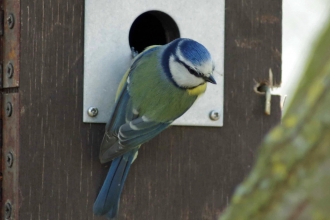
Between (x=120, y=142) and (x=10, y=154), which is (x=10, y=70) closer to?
(x=10, y=154)

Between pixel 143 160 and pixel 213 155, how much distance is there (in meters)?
0.23

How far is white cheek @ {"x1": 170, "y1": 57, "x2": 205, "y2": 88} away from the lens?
168 cm

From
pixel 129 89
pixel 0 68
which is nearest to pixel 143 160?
pixel 129 89

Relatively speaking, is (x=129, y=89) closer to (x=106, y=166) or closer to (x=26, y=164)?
(x=106, y=166)

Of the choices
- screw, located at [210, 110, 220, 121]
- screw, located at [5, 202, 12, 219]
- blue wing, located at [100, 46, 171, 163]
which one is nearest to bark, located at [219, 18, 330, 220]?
blue wing, located at [100, 46, 171, 163]

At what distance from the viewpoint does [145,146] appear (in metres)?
1.72

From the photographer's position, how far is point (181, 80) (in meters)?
1.70

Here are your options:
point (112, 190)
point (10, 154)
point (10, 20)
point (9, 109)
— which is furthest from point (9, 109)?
point (112, 190)

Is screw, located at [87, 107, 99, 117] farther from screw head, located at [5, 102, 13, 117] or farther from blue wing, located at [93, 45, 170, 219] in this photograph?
screw head, located at [5, 102, 13, 117]

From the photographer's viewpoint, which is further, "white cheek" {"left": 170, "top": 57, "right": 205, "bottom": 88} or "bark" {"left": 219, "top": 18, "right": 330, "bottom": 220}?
"white cheek" {"left": 170, "top": 57, "right": 205, "bottom": 88}

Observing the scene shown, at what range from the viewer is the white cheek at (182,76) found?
1.68 meters

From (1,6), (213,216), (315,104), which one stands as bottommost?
(213,216)

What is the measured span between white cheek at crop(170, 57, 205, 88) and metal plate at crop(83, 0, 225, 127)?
4.7 inches

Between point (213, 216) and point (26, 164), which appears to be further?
point (213, 216)
